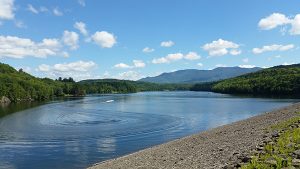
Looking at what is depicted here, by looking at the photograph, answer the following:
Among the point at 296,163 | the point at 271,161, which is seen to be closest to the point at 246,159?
the point at 271,161

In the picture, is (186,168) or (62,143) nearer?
(186,168)

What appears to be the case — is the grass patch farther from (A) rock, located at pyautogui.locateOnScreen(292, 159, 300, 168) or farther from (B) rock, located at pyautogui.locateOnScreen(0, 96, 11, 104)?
(B) rock, located at pyautogui.locateOnScreen(0, 96, 11, 104)

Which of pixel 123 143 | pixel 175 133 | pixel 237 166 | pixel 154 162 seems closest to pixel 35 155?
pixel 123 143

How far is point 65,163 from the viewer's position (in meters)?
39.8

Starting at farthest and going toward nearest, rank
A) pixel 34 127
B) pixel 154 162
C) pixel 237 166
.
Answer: pixel 34 127, pixel 154 162, pixel 237 166

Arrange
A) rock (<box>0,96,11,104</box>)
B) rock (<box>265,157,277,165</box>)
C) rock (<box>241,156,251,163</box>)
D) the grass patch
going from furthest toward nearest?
1. rock (<box>0,96,11,104</box>)
2. rock (<box>241,156,251,163</box>)
3. rock (<box>265,157,277,165</box>)
4. the grass patch

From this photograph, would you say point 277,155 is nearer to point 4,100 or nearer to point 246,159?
point 246,159

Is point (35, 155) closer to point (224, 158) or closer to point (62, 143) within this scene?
point (62, 143)

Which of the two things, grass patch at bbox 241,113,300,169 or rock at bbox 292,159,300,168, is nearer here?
rock at bbox 292,159,300,168

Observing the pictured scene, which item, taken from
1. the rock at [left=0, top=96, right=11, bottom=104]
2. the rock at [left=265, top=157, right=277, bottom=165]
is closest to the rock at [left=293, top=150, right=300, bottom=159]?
the rock at [left=265, top=157, right=277, bottom=165]

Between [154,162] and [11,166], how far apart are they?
1692 cm

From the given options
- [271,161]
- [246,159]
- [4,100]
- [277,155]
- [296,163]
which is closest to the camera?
[296,163]

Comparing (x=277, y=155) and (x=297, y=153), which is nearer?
(x=297, y=153)

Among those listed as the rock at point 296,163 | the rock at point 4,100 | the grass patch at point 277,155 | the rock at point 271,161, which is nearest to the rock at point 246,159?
the grass patch at point 277,155
